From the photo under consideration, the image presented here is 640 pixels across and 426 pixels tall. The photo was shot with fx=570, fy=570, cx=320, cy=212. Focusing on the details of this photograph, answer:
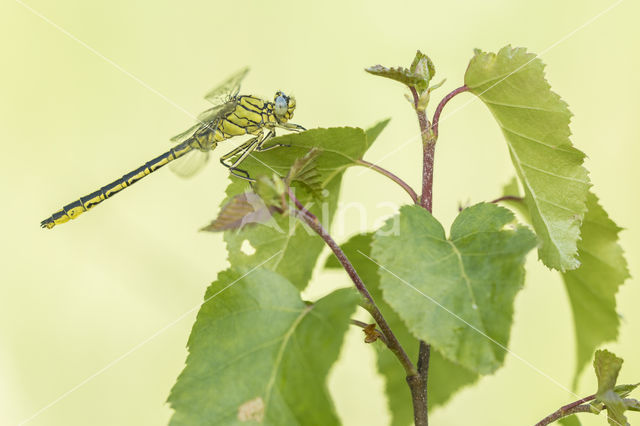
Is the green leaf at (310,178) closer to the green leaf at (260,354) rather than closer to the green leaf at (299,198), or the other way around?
the green leaf at (299,198)

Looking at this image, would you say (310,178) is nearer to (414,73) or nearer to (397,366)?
(414,73)

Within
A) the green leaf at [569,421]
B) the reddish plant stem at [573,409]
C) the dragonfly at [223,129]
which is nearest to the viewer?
the reddish plant stem at [573,409]

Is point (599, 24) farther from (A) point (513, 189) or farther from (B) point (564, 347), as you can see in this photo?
(A) point (513, 189)

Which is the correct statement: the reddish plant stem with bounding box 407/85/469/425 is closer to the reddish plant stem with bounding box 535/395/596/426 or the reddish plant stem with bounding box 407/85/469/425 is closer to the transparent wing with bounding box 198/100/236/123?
the reddish plant stem with bounding box 535/395/596/426

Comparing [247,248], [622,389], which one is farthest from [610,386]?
[247,248]

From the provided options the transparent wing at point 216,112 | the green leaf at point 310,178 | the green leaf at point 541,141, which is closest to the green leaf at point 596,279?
the green leaf at point 541,141
